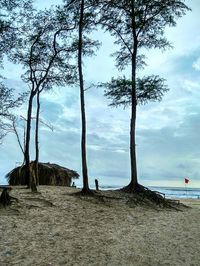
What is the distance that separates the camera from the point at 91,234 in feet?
41.0

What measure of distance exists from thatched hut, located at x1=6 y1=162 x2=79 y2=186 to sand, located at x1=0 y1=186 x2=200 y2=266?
11.3 m

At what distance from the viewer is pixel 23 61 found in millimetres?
23422

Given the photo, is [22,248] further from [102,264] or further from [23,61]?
[23,61]

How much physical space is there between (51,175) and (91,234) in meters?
17.8

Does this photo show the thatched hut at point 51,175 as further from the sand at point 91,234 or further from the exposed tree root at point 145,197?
the sand at point 91,234

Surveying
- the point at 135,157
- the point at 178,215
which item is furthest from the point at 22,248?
the point at 135,157

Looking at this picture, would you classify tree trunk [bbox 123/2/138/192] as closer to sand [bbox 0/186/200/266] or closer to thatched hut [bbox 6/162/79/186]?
sand [bbox 0/186/200/266]

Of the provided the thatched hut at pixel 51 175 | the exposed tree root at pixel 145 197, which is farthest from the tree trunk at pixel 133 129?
the thatched hut at pixel 51 175

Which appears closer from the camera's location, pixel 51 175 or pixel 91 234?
pixel 91 234

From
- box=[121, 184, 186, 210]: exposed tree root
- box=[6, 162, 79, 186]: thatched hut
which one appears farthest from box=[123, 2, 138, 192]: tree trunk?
box=[6, 162, 79, 186]: thatched hut

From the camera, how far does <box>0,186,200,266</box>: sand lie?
33.6 feet

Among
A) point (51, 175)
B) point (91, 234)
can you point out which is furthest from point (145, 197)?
point (51, 175)

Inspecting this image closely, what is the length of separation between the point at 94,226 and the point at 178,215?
5494mm

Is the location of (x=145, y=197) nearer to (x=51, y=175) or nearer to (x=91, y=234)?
(x=91, y=234)
